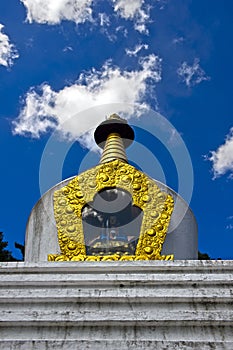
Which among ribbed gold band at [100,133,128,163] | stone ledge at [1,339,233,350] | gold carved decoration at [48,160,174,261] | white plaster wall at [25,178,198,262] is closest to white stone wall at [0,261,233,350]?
stone ledge at [1,339,233,350]

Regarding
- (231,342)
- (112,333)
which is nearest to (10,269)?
(112,333)

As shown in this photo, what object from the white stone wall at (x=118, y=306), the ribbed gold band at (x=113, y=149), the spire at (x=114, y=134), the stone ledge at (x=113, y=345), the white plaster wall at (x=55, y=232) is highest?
the spire at (x=114, y=134)

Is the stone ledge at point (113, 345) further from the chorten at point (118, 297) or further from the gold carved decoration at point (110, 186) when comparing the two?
the gold carved decoration at point (110, 186)

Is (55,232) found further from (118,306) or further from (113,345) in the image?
(113,345)

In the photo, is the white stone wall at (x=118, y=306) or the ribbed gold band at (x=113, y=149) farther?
the ribbed gold band at (x=113, y=149)

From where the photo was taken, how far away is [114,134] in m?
9.94

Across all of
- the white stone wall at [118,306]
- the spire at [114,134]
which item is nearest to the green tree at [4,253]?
the spire at [114,134]

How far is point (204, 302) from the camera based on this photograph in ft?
14.0

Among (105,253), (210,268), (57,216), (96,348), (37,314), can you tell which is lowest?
(96,348)

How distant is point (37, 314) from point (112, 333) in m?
0.67

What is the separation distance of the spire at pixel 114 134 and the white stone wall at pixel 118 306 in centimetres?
475

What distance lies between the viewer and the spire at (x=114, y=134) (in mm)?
9742

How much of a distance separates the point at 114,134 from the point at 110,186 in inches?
69.2

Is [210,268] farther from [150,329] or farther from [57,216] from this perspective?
[57,216]
